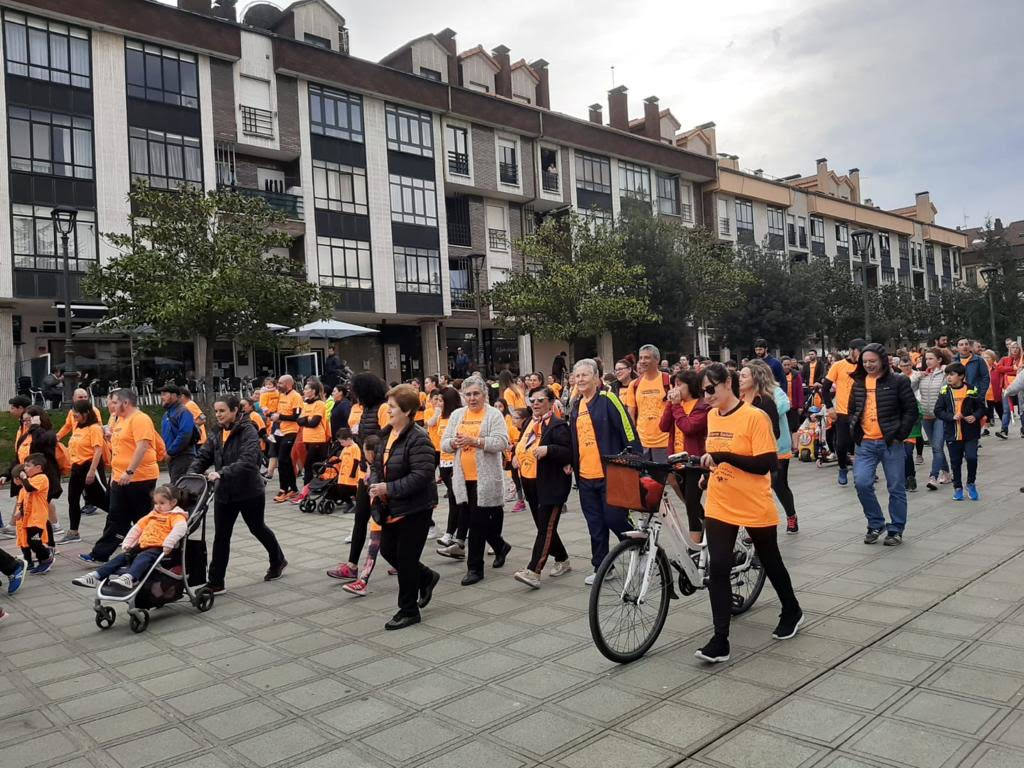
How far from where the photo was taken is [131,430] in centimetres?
796

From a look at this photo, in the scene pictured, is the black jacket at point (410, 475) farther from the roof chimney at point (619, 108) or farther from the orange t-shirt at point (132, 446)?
the roof chimney at point (619, 108)

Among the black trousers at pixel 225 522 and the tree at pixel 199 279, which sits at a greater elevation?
the tree at pixel 199 279

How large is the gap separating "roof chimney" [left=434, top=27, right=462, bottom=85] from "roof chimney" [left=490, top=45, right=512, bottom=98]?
2744 mm

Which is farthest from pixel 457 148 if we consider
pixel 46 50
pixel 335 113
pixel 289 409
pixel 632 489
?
pixel 632 489

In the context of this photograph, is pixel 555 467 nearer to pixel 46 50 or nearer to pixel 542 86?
pixel 46 50

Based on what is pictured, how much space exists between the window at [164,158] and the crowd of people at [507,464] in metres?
20.2

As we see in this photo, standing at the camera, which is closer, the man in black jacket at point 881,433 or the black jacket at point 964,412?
the man in black jacket at point 881,433

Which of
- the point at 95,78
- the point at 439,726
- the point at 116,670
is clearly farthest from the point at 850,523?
the point at 95,78

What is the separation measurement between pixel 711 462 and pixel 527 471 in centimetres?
331

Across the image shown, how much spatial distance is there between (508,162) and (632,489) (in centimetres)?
3535

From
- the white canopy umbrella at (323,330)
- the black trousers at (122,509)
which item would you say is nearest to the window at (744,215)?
the white canopy umbrella at (323,330)

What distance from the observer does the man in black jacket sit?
24.0ft

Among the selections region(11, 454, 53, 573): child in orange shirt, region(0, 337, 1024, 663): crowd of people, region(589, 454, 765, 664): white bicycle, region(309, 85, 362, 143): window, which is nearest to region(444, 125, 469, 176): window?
region(309, 85, 362, 143): window

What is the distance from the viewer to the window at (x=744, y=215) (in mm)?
50781
